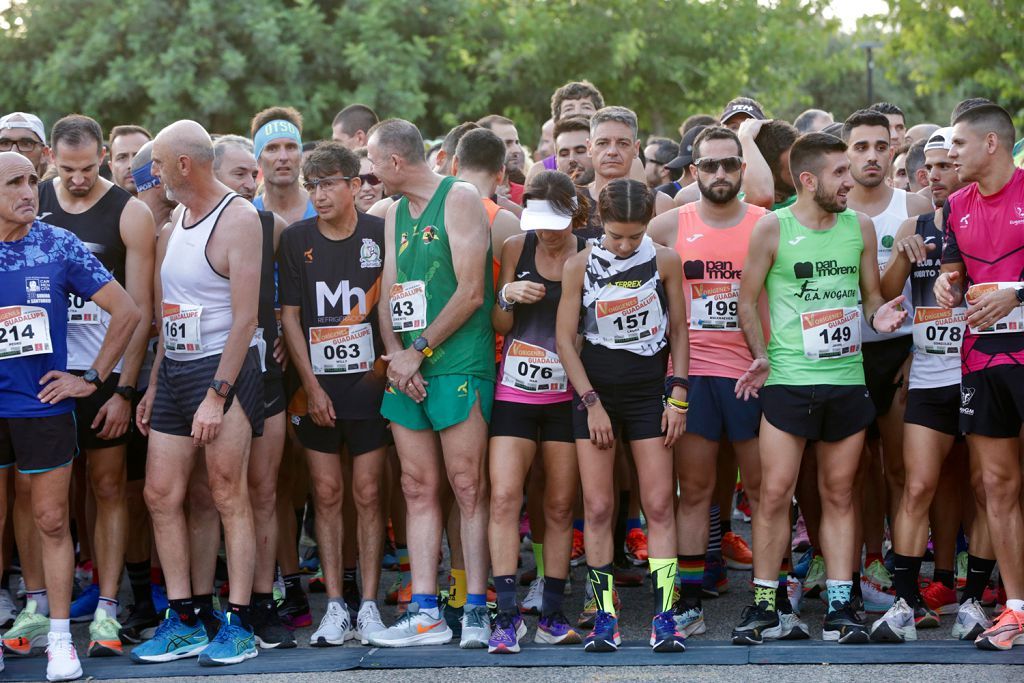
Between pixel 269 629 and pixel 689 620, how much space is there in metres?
1.94

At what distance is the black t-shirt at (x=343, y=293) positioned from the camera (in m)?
6.51

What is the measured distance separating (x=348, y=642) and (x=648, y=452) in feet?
5.45

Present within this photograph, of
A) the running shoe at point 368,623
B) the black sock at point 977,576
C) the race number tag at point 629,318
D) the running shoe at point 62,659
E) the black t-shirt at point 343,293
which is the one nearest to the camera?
the running shoe at point 62,659

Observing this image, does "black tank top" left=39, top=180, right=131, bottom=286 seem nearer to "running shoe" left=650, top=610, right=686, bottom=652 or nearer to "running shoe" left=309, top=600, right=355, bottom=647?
"running shoe" left=309, top=600, right=355, bottom=647

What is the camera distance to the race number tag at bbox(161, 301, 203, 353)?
622 centimetres

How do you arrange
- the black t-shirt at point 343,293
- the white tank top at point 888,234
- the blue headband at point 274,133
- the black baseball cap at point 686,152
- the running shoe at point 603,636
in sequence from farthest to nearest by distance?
1. the black baseball cap at point 686,152
2. the blue headband at point 274,133
3. the white tank top at point 888,234
4. the black t-shirt at point 343,293
5. the running shoe at point 603,636

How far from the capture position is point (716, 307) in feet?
21.5

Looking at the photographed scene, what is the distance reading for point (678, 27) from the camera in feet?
66.5

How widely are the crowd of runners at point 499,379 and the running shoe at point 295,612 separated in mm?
32

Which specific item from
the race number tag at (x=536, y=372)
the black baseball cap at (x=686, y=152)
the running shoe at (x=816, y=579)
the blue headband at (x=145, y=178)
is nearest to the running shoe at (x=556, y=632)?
the race number tag at (x=536, y=372)

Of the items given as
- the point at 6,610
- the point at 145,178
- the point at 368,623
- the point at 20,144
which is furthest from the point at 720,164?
the point at 6,610

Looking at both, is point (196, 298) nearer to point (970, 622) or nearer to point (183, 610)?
point (183, 610)

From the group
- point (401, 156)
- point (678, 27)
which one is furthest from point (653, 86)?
point (401, 156)

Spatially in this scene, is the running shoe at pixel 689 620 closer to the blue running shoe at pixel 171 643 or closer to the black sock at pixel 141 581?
the blue running shoe at pixel 171 643
